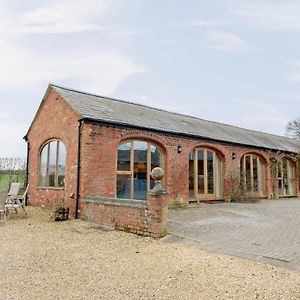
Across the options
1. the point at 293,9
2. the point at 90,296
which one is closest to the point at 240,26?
the point at 293,9

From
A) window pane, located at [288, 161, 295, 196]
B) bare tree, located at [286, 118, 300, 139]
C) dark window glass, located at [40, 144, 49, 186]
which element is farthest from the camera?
bare tree, located at [286, 118, 300, 139]

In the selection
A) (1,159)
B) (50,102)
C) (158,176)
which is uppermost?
(50,102)

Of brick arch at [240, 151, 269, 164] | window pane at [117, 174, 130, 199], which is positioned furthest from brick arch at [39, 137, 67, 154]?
brick arch at [240, 151, 269, 164]

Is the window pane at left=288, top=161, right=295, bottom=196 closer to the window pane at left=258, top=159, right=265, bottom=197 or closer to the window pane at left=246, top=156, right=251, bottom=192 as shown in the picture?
the window pane at left=258, top=159, right=265, bottom=197

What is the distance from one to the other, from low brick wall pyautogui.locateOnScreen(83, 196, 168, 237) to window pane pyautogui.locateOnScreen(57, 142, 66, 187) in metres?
3.30

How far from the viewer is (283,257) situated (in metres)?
5.14

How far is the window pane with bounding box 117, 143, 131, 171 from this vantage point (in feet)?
36.9

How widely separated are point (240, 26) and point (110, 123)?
573 centimetres

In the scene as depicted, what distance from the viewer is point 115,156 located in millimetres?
10906

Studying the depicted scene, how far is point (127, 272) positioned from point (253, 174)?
14.0 metres

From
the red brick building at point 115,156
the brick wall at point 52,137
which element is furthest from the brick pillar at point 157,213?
the brick wall at point 52,137

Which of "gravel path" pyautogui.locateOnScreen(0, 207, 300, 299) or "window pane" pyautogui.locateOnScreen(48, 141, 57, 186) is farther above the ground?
"window pane" pyautogui.locateOnScreen(48, 141, 57, 186)

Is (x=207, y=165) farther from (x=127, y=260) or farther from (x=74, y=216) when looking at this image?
(x=127, y=260)

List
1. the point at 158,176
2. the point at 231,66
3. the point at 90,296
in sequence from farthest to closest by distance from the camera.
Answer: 1. the point at 231,66
2. the point at 158,176
3. the point at 90,296
